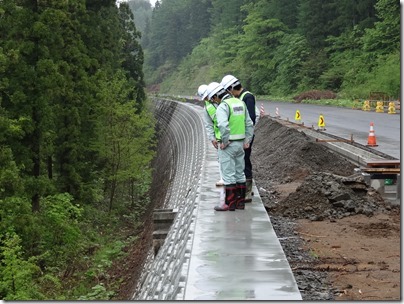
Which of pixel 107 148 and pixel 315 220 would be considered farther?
pixel 107 148

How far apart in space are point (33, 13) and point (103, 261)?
8.08 meters

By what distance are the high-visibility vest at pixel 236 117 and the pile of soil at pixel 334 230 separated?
1.72m

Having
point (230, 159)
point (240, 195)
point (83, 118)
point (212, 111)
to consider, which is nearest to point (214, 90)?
point (212, 111)

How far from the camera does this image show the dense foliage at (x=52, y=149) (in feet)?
56.6

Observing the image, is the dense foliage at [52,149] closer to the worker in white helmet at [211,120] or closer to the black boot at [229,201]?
the black boot at [229,201]

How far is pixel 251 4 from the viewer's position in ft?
274

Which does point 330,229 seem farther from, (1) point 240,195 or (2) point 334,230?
(1) point 240,195

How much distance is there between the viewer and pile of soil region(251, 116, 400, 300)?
303 inches

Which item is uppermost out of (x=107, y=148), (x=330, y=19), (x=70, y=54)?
(x=330, y=19)

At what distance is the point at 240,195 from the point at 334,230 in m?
1.66

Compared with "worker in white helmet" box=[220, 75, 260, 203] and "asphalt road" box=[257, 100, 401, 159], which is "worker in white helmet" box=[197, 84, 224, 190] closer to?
"worker in white helmet" box=[220, 75, 260, 203]

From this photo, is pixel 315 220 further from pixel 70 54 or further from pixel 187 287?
pixel 70 54

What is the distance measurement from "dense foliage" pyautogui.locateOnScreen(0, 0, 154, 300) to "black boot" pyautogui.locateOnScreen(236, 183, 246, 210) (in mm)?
6849

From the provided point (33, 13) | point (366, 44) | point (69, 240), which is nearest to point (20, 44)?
point (33, 13)
